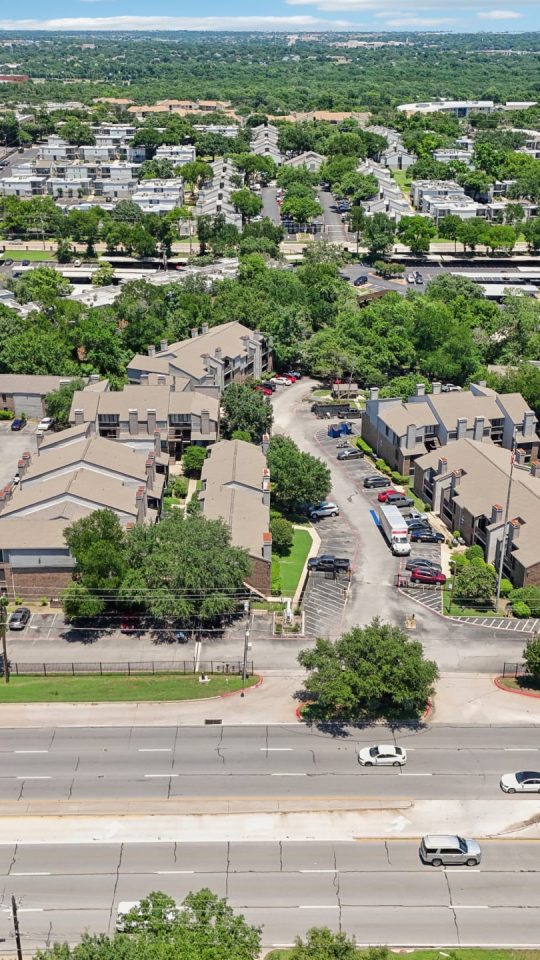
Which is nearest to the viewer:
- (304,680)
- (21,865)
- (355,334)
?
(21,865)

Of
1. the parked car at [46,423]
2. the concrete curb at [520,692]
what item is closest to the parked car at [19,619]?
the parked car at [46,423]

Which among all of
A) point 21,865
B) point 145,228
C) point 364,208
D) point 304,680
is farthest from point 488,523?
point 364,208

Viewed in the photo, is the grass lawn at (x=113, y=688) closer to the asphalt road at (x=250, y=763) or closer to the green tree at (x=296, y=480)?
the asphalt road at (x=250, y=763)

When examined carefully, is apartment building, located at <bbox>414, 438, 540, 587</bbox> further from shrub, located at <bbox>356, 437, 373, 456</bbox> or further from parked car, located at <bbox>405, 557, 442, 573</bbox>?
shrub, located at <bbox>356, 437, 373, 456</bbox>

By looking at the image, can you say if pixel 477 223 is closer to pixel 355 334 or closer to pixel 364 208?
pixel 364 208

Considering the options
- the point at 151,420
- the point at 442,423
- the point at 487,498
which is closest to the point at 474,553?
the point at 487,498

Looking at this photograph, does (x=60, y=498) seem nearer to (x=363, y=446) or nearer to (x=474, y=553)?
(x=474, y=553)

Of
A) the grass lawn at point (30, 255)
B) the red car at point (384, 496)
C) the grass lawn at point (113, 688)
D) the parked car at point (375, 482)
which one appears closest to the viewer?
the grass lawn at point (113, 688)
